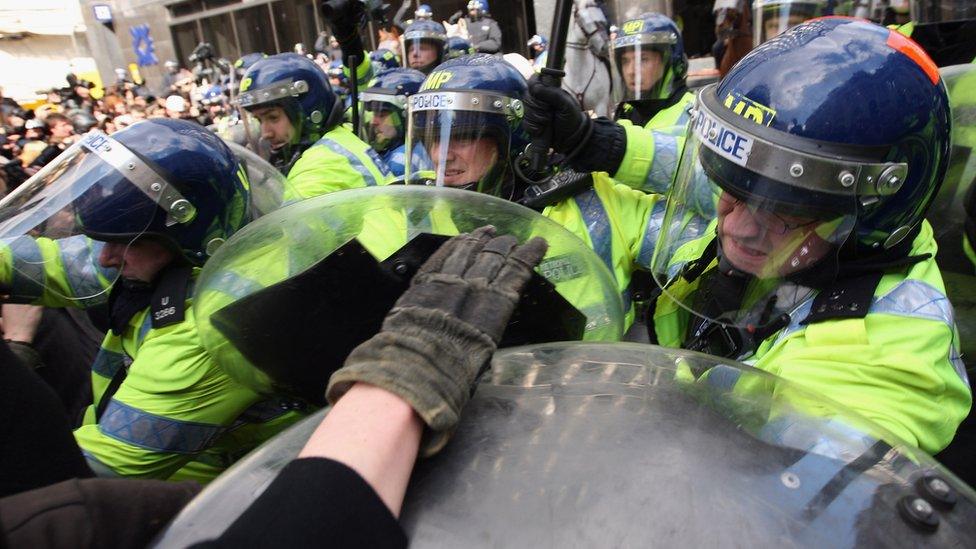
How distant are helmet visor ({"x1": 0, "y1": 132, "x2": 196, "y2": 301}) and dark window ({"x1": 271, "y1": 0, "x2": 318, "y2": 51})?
16.9 meters

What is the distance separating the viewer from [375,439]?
70 cm

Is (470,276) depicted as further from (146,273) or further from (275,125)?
(275,125)

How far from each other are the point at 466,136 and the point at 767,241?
1.32m

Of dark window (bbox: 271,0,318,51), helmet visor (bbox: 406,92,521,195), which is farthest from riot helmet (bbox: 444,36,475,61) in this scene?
dark window (bbox: 271,0,318,51)

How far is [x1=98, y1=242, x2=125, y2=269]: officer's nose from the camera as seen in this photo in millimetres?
2092

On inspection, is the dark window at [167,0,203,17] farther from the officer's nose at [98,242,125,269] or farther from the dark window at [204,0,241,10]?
the officer's nose at [98,242,125,269]

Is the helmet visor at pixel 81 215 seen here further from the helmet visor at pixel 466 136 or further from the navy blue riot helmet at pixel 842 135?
the navy blue riot helmet at pixel 842 135

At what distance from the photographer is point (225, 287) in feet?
4.15

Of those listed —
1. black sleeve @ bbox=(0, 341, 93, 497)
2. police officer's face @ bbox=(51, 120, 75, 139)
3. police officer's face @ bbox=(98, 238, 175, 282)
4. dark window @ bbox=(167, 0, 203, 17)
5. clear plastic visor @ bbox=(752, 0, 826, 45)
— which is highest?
dark window @ bbox=(167, 0, 203, 17)

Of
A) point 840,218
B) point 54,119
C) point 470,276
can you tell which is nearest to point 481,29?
point 54,119

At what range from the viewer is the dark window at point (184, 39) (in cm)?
2088

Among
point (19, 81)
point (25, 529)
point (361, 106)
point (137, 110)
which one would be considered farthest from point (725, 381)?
point (19, 81)

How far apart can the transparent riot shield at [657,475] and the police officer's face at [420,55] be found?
7388mm

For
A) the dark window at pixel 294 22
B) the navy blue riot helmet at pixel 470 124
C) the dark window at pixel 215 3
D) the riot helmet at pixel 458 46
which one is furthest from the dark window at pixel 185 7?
the navy blue riot helmet at pixel 470 124
